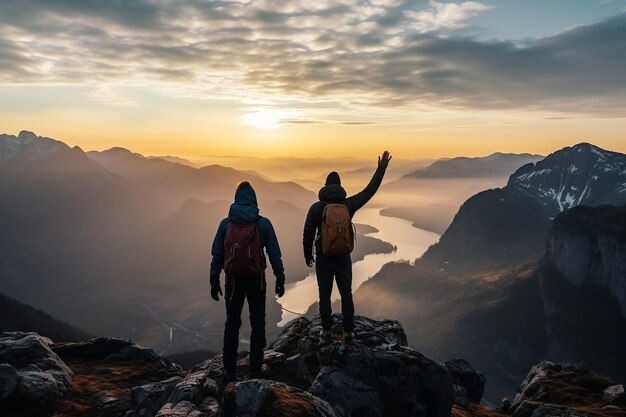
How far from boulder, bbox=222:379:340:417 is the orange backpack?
5571 mm

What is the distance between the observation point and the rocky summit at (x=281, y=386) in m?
12.8

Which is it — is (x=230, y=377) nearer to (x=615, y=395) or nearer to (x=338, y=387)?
(x=338, y=387)

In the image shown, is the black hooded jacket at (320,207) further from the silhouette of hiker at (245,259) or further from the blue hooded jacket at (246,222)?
the silhouette of hiker at (245,259)

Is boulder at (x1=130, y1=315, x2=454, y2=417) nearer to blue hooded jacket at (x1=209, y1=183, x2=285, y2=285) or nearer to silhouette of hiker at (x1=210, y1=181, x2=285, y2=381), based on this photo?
silhouette of hiker at (x1=210, y1=181, x2=285, y2=381)

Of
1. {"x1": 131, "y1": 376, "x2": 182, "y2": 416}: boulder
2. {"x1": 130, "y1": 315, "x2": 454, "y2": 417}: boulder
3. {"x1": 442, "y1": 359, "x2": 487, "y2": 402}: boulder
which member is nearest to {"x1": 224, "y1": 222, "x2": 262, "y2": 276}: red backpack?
{"x1": 130, "y1": 315, "x2": 454, "y2": 417}: boulder

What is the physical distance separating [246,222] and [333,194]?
3.61 meters

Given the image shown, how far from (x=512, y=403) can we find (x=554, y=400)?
8.45 feet

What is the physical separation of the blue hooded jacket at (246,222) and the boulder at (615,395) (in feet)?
75.7

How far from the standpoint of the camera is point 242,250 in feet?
49.4

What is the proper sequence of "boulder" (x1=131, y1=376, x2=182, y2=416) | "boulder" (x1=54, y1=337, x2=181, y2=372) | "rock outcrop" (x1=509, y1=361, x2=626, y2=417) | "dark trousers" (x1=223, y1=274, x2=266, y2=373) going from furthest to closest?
"boulder" (x1=54, y1=337, x2=181, y2=372) → "rock outcrop" (x1=509, y1=361, x2=626, y2=417) → "boulder" (x1=131, y1=376, x2=182, y2=416) → "dark trousers" (x1=223, y1=274, x2=266, y2=373)

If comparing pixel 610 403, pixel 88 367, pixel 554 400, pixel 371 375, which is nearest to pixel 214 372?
pixel 371 375

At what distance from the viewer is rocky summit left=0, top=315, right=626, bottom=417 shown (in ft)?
42.0

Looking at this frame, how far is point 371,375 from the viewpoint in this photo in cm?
1521

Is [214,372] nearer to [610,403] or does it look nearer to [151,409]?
[151,409]
